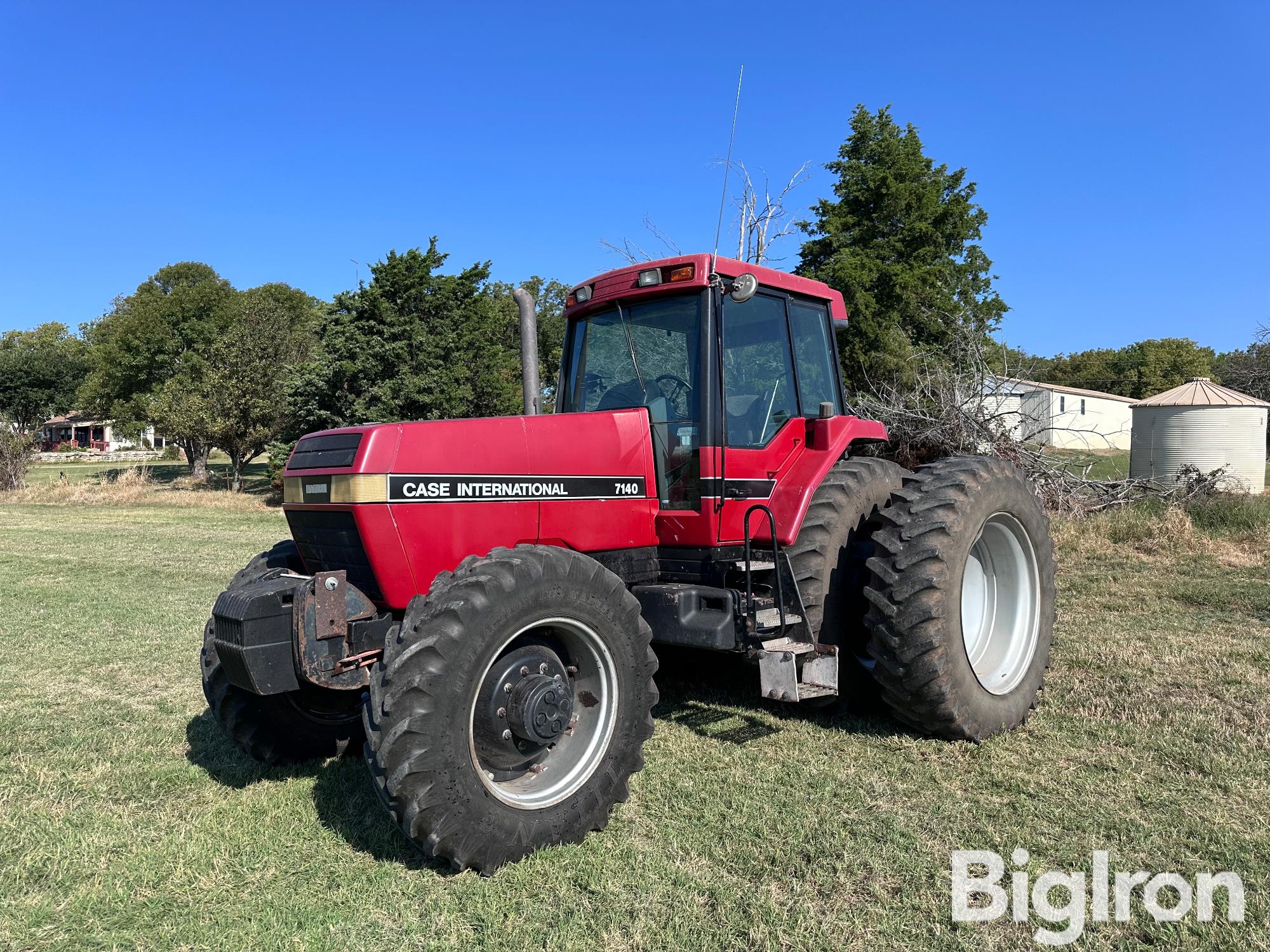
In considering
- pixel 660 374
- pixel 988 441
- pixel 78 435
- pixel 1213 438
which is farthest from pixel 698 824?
pixel 78 435

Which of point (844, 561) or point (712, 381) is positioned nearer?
point (712, 381)

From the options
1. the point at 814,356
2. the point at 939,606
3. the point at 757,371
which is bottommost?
the point at 939,606

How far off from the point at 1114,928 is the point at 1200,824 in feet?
3.00

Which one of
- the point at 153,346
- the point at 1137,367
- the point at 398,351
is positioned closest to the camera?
the point at 398,351

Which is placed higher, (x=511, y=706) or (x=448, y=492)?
(x=448, y=492)

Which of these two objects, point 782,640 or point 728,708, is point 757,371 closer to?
point 782,640

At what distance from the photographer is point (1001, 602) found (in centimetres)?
526

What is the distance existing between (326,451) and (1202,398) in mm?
14112

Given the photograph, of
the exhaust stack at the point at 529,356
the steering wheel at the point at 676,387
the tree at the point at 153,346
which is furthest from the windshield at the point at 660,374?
the tree at the point at 153,346

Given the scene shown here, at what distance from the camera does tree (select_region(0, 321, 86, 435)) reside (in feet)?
153

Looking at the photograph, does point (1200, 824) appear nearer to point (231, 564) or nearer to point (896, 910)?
point (896, 910)

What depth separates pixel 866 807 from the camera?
3.74 m

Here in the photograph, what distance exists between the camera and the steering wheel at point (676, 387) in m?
4.45

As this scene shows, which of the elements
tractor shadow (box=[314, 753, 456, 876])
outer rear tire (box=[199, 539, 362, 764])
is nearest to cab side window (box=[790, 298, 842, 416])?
outer rear tire (box=[199, 539, 362, 764])
